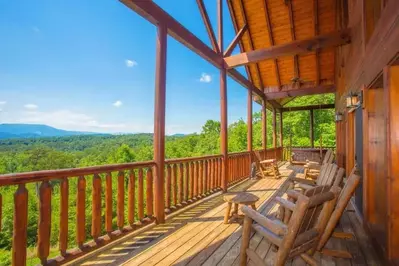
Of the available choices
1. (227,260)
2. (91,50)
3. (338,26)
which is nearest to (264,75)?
(338,26)

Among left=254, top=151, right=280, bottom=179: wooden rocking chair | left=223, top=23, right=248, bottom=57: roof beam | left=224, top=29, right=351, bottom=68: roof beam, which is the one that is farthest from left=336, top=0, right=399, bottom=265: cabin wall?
left=254, top=151, right=280, bottom=179: wooden rocking chair

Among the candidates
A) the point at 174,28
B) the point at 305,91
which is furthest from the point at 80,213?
the point at 305,91

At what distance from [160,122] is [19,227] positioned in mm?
2048

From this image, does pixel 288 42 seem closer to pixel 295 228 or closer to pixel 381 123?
pixel 381 123

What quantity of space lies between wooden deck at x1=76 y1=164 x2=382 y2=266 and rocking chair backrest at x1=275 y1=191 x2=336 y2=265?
0.48 m

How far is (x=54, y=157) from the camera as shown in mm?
31625

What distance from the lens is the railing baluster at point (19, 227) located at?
6.00ft

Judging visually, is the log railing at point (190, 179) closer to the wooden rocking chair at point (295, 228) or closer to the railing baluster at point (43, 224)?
the railing baluster at point (43, 224)

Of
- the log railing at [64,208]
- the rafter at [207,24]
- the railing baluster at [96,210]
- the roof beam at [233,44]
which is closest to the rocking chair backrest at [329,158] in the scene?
the roof beam at [233,44]

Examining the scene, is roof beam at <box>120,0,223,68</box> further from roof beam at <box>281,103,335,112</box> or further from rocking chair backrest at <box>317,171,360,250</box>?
roof beam at <box>281,103,335,112</box>

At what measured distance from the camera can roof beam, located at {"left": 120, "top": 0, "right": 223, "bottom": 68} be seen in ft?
10.4

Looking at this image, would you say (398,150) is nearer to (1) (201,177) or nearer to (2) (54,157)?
(1) (201,177)

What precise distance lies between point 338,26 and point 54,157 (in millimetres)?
35349

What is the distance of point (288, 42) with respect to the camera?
523 centimetres
